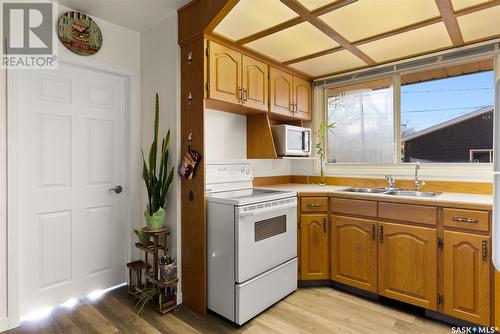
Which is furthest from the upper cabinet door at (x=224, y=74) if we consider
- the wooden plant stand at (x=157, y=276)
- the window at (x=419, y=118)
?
the window at (x=419, y=118)

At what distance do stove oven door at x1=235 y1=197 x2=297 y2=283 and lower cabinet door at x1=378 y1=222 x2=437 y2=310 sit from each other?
75 cm

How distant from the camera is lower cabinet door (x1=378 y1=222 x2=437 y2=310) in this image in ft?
6.89

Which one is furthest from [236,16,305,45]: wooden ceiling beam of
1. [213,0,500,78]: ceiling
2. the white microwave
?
the white microwave

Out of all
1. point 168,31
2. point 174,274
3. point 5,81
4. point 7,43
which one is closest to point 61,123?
point 5,81

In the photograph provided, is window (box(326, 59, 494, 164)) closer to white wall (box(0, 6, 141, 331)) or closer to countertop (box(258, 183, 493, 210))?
countertop (box(258, 183, 493, 210))

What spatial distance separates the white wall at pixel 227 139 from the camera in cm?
269

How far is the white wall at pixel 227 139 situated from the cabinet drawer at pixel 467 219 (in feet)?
5.90

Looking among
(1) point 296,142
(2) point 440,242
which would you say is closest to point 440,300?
(2) point 440,242

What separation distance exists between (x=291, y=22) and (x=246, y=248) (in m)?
1.71

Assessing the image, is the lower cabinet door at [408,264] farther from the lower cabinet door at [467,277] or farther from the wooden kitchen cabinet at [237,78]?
the wooden kitchen cabinet at [237,78]

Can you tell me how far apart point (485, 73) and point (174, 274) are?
3191 mm

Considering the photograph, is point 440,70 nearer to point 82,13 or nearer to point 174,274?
point 174,274

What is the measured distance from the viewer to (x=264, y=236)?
226cm

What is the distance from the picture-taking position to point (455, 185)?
2.51 metres
